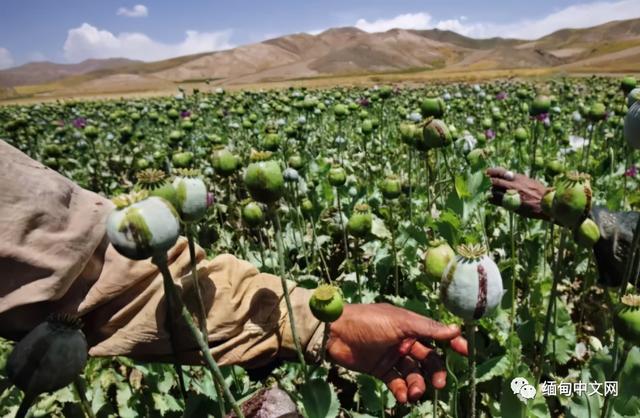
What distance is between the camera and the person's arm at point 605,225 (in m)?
1.95

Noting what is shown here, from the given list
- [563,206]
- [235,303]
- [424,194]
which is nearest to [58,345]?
[235,303]

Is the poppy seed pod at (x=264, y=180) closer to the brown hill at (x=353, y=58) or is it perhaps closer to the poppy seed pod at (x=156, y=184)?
the poppy seed pod at (x=156, y=184)

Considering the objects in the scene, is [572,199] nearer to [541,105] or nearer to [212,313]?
[212,313]

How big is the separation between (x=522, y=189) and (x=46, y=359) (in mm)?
2005

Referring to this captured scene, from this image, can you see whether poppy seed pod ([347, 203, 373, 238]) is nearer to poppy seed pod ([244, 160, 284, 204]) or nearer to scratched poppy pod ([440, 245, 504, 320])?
poppy seed pod ([244, 160, 284, 204])

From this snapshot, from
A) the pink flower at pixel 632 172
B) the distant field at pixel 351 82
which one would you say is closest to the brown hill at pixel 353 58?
the distant field at pixel 351 82

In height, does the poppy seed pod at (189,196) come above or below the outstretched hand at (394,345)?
above

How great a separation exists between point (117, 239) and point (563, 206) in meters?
1.18

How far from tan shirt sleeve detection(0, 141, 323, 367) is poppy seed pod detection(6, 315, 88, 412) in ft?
1.68

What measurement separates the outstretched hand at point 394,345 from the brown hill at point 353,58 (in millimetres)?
84345

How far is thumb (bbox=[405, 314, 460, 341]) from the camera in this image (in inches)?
59.9

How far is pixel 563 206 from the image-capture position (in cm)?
141

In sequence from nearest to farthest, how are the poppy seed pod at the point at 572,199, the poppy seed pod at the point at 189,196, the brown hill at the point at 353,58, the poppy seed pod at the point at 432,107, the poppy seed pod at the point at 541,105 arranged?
the poppy seed pod at the point at 189,196 < the poppy seed pod at the point at 572,199 < the poppy seed pod at the point at 432,107 < the poppy seed pod at the point at 541,105 < the brown hill at the point at 353,58

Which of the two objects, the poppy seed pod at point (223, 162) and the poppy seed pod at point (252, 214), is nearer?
the poppy seed pod at point (223, 162)
